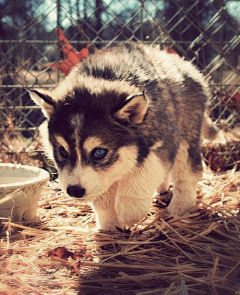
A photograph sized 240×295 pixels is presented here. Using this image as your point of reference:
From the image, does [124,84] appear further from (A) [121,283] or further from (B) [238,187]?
(B) [238,187]

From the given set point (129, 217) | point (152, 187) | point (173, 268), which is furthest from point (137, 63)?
point (173, 268)

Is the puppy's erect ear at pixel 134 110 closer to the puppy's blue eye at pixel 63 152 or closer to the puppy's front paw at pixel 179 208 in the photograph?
the puppy's blue eye at pixel 63 152

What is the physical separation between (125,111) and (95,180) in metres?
0.54

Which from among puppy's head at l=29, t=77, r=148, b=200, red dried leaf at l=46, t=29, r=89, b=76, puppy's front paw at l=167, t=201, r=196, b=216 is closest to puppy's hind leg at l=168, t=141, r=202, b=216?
puppy's front paw at l=167, t=201, r=196, b=216

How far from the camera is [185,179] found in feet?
14.1

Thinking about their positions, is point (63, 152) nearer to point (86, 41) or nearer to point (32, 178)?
point (32, 178)

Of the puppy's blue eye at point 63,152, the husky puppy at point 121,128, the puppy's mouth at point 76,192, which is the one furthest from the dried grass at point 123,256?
the puppy's blue eye at point 63,152

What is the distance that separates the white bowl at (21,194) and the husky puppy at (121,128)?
400 millimetres

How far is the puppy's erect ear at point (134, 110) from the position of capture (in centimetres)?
310

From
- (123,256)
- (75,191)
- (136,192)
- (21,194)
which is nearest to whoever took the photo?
(75,191)

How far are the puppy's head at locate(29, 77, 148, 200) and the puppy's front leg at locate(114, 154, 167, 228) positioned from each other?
104 millimetres

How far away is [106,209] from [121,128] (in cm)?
80

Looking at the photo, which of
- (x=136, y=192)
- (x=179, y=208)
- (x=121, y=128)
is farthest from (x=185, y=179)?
(x=121, y=128)

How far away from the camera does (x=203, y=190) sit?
4906mm
